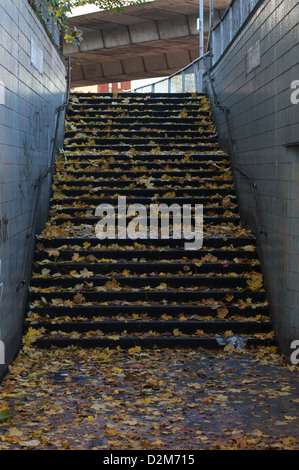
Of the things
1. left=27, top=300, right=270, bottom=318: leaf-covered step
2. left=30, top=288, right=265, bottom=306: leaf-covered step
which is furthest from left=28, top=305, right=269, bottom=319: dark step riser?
left=30, top=288, right=265, bottom=306: leaf-covered step

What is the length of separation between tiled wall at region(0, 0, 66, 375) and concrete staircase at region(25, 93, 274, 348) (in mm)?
571

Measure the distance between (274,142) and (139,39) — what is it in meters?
19.2

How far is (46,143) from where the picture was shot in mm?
9820

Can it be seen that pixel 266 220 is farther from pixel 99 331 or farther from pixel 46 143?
pixel 46 143

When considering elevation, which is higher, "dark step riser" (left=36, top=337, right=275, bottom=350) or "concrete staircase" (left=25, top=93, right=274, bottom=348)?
"concrete staircase" (left=25, top=93, right=274, bottom=348)

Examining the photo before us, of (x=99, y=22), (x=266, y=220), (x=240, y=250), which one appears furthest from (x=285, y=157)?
(x=99, y=22)

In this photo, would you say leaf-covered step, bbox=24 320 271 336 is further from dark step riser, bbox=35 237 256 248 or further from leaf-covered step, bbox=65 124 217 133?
leaf-covered step, bbox=65 124 217 133

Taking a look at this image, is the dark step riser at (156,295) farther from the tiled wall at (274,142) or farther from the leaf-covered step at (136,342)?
the leaf-covered step at (136,342)

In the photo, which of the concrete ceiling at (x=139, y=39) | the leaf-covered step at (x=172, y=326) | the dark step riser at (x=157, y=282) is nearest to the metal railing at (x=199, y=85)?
the dark step riser at (x=157, y=282)

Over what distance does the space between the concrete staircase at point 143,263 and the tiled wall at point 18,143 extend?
57 centimetres

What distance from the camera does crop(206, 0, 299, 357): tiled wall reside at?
267 inches

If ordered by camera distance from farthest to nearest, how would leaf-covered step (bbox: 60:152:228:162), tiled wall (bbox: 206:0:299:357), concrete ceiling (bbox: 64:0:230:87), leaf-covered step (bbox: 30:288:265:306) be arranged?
concrete ceiling (bbox: 64:0:230:87) → leaf-covered step (bbox: 60:152:228:162) → leaf-covered step (bbox: 30:288:265:306) → tiled wall (bbox: 206:0:299:357)

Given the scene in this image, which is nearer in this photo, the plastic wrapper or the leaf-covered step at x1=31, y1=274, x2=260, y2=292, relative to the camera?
the plastic wrapper

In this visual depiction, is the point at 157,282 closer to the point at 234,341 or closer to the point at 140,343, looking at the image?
the point at 140,343
